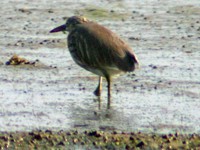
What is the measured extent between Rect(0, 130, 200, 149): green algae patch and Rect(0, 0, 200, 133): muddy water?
402 millimetres

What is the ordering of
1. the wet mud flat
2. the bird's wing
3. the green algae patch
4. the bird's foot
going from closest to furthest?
the green algae patch → the wet mud flat → the bird's wing → the bird's foot

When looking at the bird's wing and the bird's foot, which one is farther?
the bird's foot

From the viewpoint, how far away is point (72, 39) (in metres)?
12.7

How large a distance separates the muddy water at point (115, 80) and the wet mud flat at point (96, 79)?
0.04 ft

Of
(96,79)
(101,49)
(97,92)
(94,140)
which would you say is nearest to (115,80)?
(96,79)

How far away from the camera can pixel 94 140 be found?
1025 centimetres

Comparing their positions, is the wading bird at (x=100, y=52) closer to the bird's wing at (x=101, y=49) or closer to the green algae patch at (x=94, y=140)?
the bird's wing at (x=101, y=49)

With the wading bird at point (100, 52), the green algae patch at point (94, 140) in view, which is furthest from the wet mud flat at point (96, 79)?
the wading bird at point (100, 52)

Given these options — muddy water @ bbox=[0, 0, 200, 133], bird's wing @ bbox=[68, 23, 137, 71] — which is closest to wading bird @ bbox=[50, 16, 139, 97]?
bird's wing @ bbox=[68, 23, 137, 71]

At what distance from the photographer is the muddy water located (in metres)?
11.3

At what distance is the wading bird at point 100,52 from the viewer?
1215 cm

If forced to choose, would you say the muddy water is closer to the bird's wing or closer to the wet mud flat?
the wet mud flat

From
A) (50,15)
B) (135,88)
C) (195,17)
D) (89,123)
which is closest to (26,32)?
(50,15)

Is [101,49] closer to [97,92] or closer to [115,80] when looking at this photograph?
[97,92]
